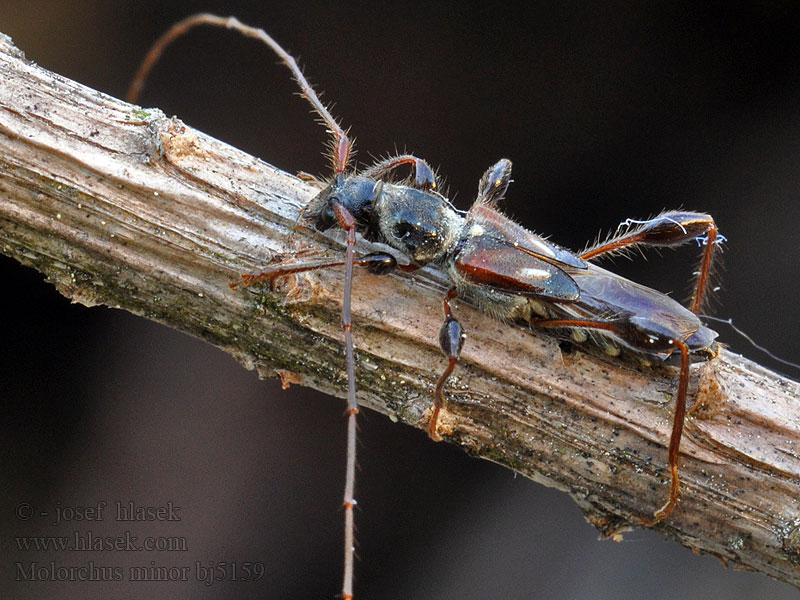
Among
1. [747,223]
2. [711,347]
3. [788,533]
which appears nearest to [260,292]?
[711,347]

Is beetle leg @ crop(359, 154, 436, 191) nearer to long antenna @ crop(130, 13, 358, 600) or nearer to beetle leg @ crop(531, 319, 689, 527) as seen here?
long antenna @ crop(130, 13, 358, 600)

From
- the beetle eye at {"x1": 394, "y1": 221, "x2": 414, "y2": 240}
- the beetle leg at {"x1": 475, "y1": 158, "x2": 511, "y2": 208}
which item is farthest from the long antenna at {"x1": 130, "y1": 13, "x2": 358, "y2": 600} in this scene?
the beetle leg at {"x1": 475, "y1": 158, "x2": 511, "y2": 208}

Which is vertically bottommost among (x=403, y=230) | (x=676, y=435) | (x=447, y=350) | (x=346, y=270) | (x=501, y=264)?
(x=676, y=435)

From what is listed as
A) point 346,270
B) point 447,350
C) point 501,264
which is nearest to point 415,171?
point 501,264

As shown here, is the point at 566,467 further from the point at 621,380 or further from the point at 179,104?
the point at 179,104

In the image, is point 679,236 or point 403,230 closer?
point 403,230

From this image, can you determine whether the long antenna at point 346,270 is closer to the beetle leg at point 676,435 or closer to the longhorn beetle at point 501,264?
the longhorn beetle at point 501,264

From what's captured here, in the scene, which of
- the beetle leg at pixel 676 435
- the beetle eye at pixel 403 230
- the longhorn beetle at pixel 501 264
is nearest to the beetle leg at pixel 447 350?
the longhorn beetle at pixel 501 264

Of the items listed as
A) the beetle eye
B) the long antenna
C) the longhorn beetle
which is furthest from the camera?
the beetle eye

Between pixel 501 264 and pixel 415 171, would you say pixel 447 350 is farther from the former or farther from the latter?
pixel 415 171
